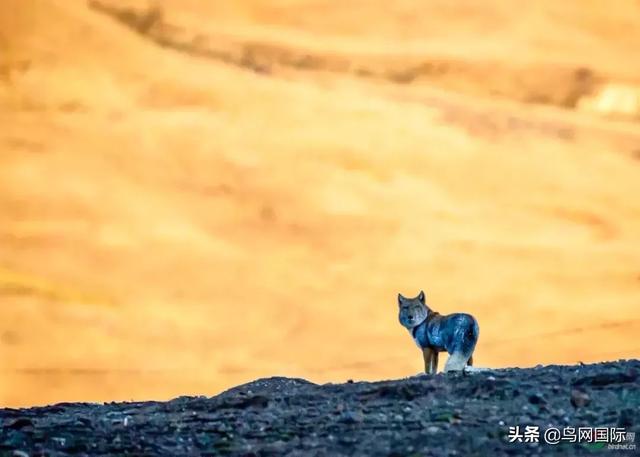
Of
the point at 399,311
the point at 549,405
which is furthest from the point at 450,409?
the point at 399,311

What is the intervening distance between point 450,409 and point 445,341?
7167mm

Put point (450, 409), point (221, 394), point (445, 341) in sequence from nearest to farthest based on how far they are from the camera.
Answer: point (450, 409), point (221, 394), point (445, 341)

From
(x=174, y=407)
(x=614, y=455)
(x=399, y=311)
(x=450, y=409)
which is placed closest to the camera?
(x=614, y=455)

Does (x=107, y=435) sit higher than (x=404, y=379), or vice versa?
(x=404, y=379)

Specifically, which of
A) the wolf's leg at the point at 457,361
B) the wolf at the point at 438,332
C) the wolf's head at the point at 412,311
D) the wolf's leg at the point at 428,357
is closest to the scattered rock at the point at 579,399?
the wolf at the point at 438,332

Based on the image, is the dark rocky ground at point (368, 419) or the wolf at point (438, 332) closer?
the dark rocky ground at point (368, 419)

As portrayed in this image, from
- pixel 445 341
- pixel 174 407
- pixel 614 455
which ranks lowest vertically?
pixel 614 455

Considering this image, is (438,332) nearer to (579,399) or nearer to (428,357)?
(428,357)

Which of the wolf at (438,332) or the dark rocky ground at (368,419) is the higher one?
the wolf at (438,332)

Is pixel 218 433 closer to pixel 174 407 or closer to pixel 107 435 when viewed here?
pixel 107 435

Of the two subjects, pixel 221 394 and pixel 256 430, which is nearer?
pixel 256 430

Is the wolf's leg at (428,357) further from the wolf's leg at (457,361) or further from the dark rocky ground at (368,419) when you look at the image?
the dark rocky ground at (368,419)

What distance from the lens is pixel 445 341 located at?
2005cm

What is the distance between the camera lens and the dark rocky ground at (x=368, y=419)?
38.2ft
